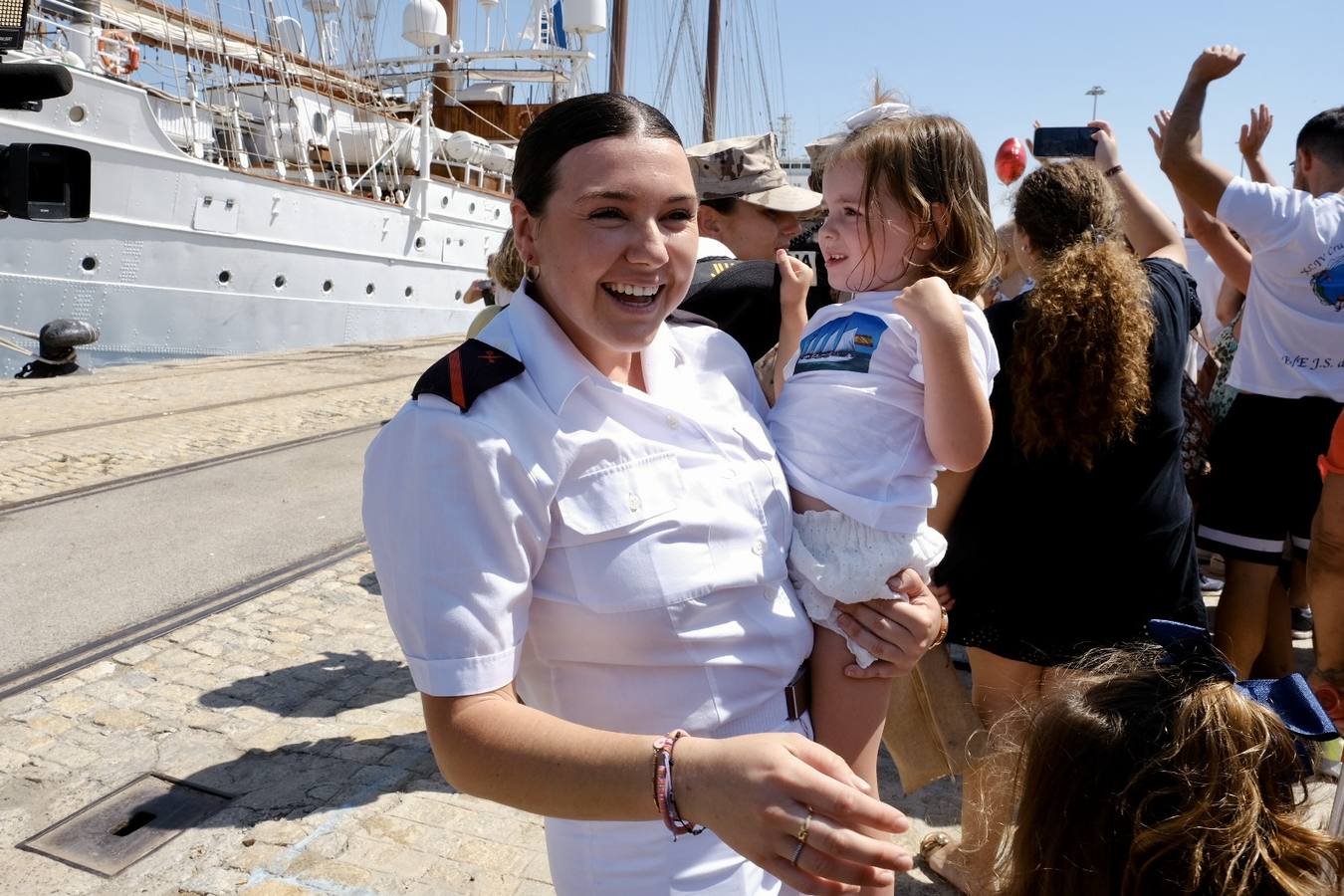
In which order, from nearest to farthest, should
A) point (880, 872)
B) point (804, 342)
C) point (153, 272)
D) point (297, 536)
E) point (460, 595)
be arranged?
1. point (880, 872)
2. point (460, 595)
3. point (804, 342)
4. point (297, 536)
5. point (153, 272)

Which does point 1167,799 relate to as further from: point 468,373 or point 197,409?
point 197,409

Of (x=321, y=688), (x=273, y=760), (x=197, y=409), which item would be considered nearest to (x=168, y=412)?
(x=197, y=409)

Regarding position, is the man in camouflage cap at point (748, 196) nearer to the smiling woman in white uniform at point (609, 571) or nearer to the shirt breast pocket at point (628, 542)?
the smiling woman in white uniform at point (609, 571)

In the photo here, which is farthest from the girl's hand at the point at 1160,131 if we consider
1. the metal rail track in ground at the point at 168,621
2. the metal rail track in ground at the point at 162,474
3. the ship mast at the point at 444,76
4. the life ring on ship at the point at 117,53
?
the ship mast at the point at 444,76

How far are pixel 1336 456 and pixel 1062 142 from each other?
4.47 feet

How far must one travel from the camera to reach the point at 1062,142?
136 inches

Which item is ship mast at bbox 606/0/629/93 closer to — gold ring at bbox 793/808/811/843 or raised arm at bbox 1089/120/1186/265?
raised arm at bbox 1089/120/1186/265

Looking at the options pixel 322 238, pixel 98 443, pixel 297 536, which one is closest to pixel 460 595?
pixel 297 536

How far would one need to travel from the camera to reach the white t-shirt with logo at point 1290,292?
3227 millimetres

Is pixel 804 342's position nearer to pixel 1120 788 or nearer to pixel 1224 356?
pixel 1120 788

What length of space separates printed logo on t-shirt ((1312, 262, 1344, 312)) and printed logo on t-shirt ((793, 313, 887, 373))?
2383mm

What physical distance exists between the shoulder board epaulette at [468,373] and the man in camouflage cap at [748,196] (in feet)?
5.27

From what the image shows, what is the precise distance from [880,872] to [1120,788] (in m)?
0.42

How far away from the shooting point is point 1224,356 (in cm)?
447
